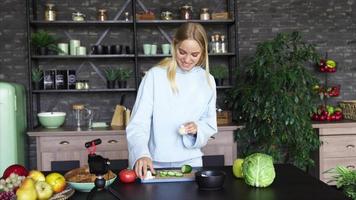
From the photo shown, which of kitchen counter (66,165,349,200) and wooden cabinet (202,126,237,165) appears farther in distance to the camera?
wooden cabinet (202,126,237,165)

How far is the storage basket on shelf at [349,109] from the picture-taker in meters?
4.87

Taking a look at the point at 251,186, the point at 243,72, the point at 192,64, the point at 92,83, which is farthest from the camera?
the point at 92,83

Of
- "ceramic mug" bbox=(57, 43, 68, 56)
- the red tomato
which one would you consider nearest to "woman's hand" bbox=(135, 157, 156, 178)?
the red tomato

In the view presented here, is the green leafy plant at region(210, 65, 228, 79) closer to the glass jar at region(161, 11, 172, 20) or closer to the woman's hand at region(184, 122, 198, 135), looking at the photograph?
the glass jar at region(161, 11, 172, 20)

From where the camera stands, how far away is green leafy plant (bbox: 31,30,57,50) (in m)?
4.55

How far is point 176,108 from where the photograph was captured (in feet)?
7.47

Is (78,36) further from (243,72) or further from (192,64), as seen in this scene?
(192,64)

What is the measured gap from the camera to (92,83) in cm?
504

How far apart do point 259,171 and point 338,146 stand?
3.16 m

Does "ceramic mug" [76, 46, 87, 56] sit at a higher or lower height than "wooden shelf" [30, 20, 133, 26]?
lower

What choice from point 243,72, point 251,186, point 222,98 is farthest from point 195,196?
point 222,98

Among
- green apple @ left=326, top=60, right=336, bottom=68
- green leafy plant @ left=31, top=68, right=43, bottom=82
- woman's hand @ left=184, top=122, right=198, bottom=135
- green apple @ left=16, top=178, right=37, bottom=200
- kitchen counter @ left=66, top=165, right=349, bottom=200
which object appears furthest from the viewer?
green apple @ left=326, top=60, right=336, bottom=68

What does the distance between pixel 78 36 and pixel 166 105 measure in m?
3.06

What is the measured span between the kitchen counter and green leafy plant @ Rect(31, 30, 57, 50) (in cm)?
308
